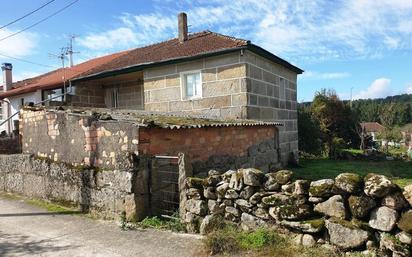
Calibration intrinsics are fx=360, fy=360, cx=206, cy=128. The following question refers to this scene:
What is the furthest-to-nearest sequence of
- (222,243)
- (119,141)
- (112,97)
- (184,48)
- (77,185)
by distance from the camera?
(112,97) < (184,48) < (77,185) < (119,141) < (222,243)

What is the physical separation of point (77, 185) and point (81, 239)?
212 cm

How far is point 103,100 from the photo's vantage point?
1747cm

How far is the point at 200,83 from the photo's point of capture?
519 inches

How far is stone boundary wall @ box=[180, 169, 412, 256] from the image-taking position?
396cm

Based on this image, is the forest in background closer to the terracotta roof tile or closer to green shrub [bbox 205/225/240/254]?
the terracotta roof tile

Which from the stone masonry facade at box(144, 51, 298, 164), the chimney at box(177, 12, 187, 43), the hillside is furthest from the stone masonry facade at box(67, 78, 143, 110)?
the hillside

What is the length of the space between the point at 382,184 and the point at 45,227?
559 cm

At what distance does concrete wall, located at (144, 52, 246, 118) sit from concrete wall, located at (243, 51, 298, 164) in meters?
0.38

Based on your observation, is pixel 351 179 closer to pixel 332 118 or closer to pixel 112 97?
pixel 112 97

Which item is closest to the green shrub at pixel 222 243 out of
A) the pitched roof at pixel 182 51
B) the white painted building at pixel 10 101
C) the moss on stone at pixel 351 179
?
the moss on stone at pixel 351 179

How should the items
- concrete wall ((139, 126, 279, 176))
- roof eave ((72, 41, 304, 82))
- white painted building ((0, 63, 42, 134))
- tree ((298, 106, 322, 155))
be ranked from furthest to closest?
tree ((298, 106, 322, 155))
white painted building ((0, 63, 42, 134))
roof eave ((72, 41, 304, 82))
concrete wall ((139, 126, 279, 176))

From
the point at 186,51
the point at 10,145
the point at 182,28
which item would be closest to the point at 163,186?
the point at 186,51

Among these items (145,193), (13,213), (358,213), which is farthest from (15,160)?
(358,213)

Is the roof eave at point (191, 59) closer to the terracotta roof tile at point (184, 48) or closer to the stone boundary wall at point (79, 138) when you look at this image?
the terracotta roof tile at point (184, 48)
